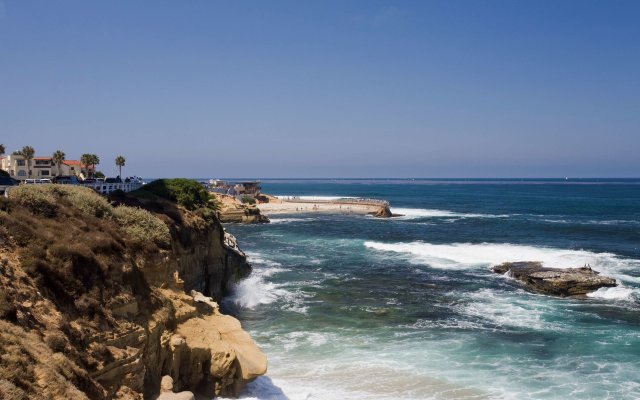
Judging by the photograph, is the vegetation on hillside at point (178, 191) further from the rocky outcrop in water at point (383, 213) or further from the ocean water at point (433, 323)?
the rocky outcrop in water at point (383, 213)

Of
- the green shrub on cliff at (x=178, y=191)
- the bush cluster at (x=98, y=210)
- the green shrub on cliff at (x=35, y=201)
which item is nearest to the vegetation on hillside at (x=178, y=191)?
the green shrub on cliff at (x=178, y=191)

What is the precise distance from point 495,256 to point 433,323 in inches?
982

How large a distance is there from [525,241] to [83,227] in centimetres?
5365

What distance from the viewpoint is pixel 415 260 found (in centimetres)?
4800

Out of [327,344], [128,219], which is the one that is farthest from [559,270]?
[128,219]

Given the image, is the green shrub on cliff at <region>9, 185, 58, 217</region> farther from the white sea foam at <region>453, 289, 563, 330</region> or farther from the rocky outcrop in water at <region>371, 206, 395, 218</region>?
the rocky outcrop in water at <region>371, 206, 395, 218</region>

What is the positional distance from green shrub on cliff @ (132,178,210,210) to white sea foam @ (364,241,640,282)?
21594 millimetres

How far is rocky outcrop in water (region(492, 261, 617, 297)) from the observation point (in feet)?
113

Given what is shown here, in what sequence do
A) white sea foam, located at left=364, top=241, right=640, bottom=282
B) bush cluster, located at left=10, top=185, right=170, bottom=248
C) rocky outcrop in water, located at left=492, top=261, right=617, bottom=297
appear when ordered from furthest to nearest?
white sea foam, located at left=364, top=241, right=640, bottom=282, rocky outcrop in water, located at left=492, top=261, right=617, bottom=297, bush cluster, located at left=10, top=185, right=170, bottom=248

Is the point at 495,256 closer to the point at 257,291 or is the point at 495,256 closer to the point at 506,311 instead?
the point at 506,311

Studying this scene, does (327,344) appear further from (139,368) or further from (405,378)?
(139,368)

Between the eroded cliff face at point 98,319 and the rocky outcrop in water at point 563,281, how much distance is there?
24.7 m

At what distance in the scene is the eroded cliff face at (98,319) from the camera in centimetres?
1122

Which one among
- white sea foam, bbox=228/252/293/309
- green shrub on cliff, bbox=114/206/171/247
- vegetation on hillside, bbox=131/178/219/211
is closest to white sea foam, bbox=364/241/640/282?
white sea foam, bbox=228/252/293/309
